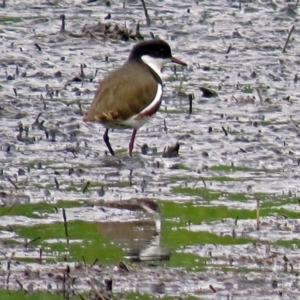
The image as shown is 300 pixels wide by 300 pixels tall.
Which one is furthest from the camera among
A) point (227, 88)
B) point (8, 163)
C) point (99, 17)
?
point (99, 17)

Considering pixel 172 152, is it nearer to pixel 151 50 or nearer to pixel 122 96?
pixel 122 96

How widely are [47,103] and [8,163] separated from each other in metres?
2.27

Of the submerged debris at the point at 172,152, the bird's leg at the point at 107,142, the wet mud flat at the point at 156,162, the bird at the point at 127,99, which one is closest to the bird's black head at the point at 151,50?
the bird at the point at 127,99

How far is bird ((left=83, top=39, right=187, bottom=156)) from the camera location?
37.1 feet

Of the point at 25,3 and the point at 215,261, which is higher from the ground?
the point at 215,261

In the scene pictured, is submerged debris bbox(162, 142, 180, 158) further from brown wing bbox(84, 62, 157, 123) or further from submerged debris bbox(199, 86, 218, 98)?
submerged debris bbox(199, 86, 218, 98)

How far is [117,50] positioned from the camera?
15398mm

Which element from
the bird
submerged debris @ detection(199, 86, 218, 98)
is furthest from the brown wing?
submerged debris @ detection(199, 86, 218, 98)

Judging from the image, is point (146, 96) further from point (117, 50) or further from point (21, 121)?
point (117, 50)

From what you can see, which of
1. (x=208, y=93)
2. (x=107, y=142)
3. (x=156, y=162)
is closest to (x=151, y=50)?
(x=208, y=93)

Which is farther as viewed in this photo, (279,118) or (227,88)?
(227,88)

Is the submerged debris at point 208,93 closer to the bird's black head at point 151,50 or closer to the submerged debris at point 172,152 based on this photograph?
the bird's black head at point 151,50

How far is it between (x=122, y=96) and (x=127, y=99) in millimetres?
53

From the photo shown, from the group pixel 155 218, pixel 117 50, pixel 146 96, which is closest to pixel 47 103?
pixel 146 96
